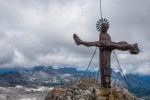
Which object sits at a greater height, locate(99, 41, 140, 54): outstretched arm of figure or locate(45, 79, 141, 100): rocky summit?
locate(99, 41, 140, 54): outstretched arm of figure

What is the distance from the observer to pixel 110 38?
88.9 feet

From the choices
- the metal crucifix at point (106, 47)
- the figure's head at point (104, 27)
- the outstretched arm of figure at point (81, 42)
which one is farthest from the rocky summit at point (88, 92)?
the figure's head at point (104, 27)

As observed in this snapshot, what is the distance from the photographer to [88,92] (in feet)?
93.1

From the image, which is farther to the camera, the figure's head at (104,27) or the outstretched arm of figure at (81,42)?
the figure's head at (104,27)

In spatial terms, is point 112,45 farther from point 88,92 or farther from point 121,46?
point 88,92

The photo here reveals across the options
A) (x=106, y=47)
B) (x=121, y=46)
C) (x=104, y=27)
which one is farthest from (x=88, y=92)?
(x=104, y=27)

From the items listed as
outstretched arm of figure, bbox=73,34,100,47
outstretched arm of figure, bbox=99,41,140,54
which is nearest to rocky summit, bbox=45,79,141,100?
outstretched arm of figure, bbox=99,41,140,54

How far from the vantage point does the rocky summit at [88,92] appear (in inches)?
992

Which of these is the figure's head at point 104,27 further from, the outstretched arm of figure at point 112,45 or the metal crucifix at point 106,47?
the outstretched arm of figure at point 112,45

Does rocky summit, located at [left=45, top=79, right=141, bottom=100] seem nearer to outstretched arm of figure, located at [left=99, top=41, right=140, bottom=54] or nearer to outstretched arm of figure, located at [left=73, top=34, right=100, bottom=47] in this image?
outstretched arm of figure, located at [left=99, top=41, right=140, bottom=54]

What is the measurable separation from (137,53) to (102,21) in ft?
12.6

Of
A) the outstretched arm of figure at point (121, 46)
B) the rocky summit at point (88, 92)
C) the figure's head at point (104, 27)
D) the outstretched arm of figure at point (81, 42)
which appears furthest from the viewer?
the figure's head at point (104, 27)

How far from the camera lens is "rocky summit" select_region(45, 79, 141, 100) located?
992 inches


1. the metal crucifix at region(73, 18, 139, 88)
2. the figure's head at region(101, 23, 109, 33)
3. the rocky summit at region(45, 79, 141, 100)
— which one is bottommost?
the rocky summit at region(45, 79, 141, 100)
